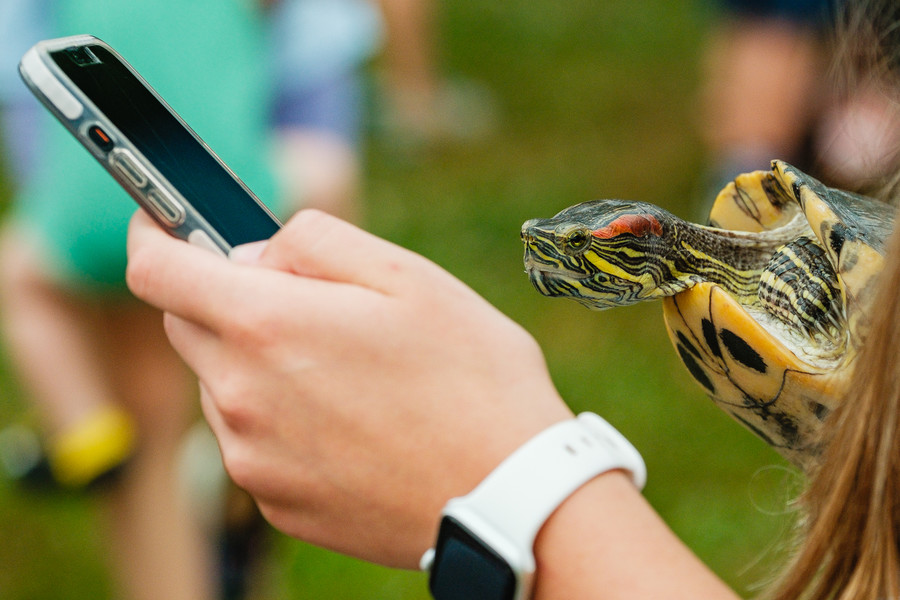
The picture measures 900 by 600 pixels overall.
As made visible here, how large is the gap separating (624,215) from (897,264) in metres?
0.19

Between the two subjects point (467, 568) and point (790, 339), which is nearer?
point (467, 568)

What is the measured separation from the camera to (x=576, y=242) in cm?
61

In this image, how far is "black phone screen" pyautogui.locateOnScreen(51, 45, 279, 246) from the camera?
612mm

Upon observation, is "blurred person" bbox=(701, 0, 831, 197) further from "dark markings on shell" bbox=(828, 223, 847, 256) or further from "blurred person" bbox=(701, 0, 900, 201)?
"dark markings on shell" bbox=(828, 223, 847, 256)

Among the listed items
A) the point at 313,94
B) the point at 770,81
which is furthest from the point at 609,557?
the point at 770,81

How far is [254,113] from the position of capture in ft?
4.06

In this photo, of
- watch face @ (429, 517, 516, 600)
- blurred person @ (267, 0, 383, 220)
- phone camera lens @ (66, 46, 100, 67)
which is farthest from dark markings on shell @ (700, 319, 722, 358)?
blurred person @ (267, 0, 383, 220)

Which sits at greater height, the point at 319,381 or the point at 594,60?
the point at 319,381

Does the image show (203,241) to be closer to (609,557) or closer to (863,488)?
(609,557)

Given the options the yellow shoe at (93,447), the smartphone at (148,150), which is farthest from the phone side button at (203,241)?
the yellow shoe at (93,447)

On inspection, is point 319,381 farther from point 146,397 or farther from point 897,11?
point 146,397

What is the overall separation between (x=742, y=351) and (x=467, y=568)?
0.25 m

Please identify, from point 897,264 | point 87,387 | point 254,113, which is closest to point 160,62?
point 254,113

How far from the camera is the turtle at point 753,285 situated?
60 centimetres
